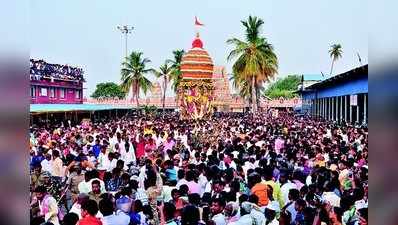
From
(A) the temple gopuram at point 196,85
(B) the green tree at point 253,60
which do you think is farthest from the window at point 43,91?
(B) the green tree at point 253,60

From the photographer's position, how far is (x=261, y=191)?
16.6ft

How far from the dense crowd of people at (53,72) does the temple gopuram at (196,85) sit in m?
5.97

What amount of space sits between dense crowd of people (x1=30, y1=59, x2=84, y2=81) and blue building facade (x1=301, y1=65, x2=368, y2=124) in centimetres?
841

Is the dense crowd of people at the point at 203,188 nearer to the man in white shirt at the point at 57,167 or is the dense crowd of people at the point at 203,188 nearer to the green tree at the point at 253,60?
the man in white shirt at the point at 57,167

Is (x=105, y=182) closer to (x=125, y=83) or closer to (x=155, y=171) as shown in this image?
(x=155, y=171)

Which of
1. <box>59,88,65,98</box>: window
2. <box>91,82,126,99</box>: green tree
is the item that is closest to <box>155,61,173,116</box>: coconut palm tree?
<box>91,82,126,99</box>: green tree

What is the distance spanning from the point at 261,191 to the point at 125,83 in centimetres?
2522

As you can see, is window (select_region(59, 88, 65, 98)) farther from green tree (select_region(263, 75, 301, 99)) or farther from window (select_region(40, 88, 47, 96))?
green tree (select_region(263, 75, 301, 99))

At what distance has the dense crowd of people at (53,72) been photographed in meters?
17.1

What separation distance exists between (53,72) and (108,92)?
1324 cm

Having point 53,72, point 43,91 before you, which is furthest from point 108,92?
point 43,91

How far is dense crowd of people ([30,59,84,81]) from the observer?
56.2 feet

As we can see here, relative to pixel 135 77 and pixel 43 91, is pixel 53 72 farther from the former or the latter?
pixel 135 77
